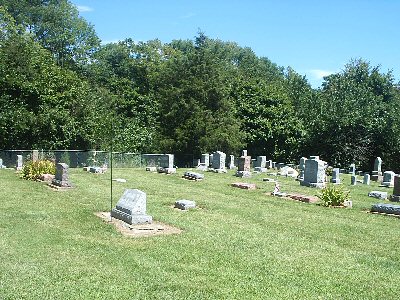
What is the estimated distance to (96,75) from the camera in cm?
5538

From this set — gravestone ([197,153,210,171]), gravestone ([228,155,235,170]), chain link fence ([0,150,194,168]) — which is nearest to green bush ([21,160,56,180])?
chain link fence ([0,150,194,168])

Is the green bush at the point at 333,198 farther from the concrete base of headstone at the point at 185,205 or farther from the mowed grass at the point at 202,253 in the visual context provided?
the concrete base of headstone at the point at 185,205

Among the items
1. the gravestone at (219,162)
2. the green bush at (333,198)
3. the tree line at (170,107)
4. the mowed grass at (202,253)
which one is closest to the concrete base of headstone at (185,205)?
the mowed grass at (202,253)

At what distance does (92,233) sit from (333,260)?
606 cm

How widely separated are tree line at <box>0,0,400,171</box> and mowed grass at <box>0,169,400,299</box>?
1844 cm

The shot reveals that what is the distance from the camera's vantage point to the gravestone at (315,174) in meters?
25.0

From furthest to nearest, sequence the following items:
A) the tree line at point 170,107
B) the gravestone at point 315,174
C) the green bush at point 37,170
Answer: the tree line at point 170,107 → the gravestone at point 315,174 → the green bush at point 37,170

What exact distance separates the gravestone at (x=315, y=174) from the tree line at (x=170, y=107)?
14787 mm

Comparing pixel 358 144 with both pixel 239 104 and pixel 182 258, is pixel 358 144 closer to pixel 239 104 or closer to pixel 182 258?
pixel 239 104

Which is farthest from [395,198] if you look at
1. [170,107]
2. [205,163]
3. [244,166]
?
[170,107]

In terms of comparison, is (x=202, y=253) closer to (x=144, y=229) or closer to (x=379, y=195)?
(x=144, y=229)

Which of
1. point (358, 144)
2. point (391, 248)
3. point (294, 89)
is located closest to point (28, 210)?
point (391, 248)

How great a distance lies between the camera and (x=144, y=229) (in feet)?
41.3

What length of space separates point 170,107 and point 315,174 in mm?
19861
